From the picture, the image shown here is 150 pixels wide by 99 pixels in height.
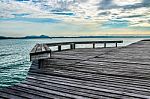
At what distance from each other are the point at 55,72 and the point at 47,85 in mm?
1733

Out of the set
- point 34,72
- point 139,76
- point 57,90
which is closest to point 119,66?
point 139,76

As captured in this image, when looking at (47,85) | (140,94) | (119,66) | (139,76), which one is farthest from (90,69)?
(140,94)

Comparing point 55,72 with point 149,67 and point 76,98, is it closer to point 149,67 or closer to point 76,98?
point 76,98

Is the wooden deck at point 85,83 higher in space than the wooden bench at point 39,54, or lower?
lower

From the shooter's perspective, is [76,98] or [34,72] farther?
[34,72]

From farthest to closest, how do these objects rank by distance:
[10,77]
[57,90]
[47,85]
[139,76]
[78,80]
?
[10,77]
[139,76]
[78,80]
[47,85]
[57,90]

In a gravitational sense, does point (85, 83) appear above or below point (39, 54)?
below

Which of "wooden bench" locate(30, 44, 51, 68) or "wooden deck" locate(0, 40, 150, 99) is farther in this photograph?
"wooden bench" locate(30, 44, 51, 68)

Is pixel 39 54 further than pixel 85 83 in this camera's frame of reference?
Yes

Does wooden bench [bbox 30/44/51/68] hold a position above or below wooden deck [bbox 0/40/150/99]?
above

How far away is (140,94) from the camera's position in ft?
17.6

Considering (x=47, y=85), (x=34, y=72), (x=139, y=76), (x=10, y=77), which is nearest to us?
(x=47, y=85)

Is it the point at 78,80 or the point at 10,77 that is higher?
the point at 78,80

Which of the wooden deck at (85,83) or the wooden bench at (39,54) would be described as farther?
the wooden bench at (39,54)
